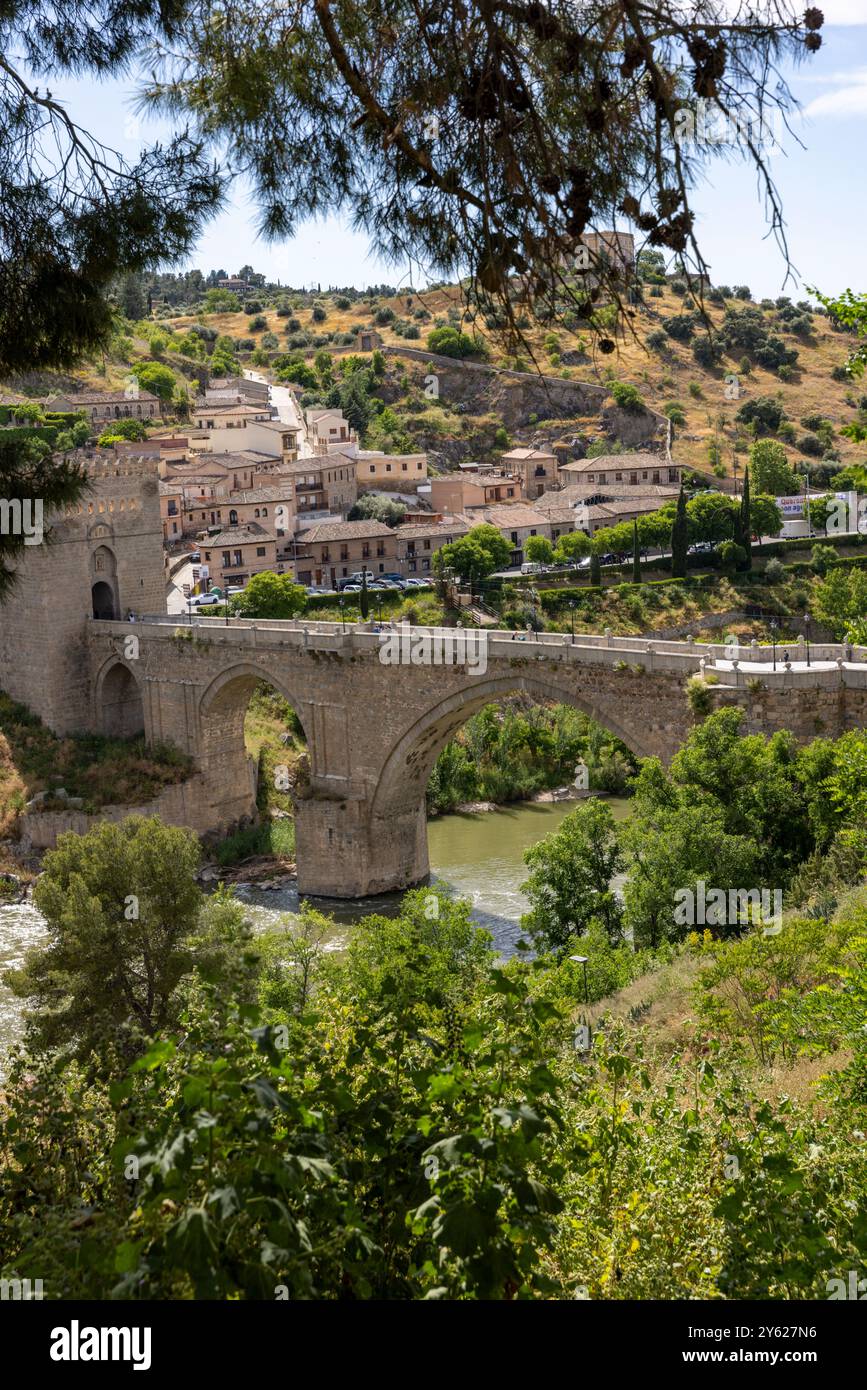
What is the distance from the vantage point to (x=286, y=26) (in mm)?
7879

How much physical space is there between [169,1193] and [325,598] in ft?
137

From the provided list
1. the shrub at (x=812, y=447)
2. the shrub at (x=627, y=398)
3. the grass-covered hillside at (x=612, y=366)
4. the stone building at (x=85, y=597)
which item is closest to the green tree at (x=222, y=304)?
the grass-covered hillside at (x=612, y=366)

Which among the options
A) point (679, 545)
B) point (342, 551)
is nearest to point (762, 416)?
point (679, 545)

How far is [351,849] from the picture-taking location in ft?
97.1

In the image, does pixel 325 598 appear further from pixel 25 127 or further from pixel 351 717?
pixel 25 127

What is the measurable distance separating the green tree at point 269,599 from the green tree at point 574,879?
2245 centimetres

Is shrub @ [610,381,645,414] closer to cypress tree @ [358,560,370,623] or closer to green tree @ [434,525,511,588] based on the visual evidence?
green tree @ [434,525,511,588]

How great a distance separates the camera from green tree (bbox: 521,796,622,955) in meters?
21.5

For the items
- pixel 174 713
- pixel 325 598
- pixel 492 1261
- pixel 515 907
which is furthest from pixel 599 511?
pixel 492 1261

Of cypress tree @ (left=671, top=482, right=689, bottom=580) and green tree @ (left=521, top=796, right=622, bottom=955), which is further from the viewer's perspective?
cypress tree @ (left=671, top=482, right=689, bottom=580)

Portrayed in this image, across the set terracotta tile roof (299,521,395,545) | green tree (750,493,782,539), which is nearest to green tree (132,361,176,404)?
terracotta tile roof (299,521,395,545)

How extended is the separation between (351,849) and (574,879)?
28.2 feet

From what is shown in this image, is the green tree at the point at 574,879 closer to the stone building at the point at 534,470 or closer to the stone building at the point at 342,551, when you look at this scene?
the stone building at the point at 342,551

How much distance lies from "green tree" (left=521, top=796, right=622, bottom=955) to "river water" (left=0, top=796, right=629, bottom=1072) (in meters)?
2.67
